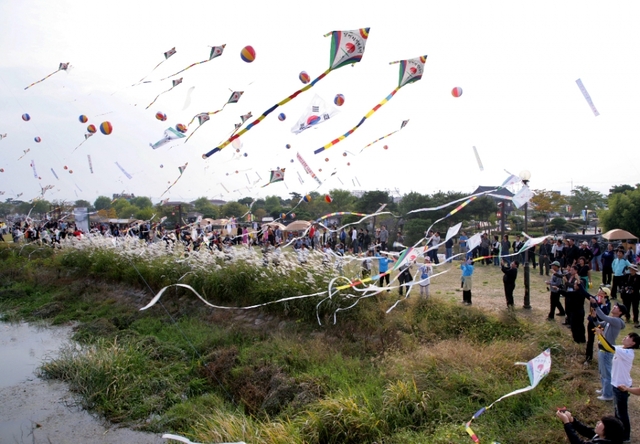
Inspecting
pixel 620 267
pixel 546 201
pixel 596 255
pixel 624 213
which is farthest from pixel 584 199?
pixel 620 267

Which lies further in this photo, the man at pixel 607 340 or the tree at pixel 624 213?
the tree at pixel 624 213

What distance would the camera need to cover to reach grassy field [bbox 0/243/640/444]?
5867 mm

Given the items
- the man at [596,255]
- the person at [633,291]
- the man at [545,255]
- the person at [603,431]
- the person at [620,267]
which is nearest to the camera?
the person at [603,431]

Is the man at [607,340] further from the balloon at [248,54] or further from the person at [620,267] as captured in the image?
the balloon at [248,54]

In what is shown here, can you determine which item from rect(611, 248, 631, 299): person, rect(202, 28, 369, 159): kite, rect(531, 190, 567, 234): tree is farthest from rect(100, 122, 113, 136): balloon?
rect(531, 190, 567, 234): tree

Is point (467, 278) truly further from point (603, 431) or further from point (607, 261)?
point (603, 431)

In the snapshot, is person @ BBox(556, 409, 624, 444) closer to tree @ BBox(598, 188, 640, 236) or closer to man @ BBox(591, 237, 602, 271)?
man @ BBox(591, 237, 602, 271)

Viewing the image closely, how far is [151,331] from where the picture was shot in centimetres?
1132

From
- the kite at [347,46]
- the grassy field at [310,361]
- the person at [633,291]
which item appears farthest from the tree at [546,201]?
the kite at [347,46]

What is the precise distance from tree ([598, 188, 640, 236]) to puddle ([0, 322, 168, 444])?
2467cm

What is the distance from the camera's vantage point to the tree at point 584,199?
45.5 metres

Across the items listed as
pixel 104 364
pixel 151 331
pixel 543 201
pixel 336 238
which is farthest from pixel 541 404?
pixel 543 201

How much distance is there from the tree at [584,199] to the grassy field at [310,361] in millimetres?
37599

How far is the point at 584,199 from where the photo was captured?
46.4 meters
